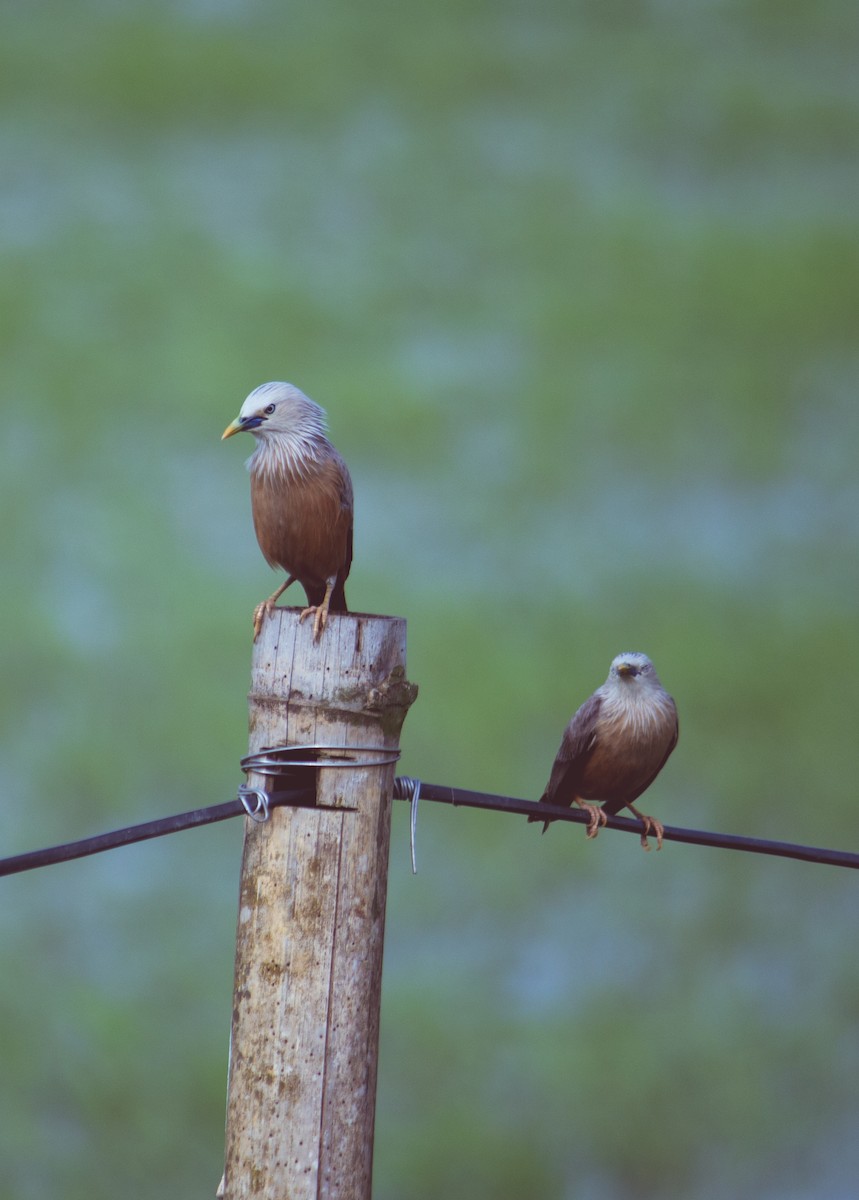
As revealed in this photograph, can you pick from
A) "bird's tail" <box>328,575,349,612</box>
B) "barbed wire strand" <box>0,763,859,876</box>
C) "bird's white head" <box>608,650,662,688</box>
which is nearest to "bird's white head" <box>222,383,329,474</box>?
"bird's tail" <box>328,575,349,612</box>

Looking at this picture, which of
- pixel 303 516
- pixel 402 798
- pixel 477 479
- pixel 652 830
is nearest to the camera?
pixel 402 798

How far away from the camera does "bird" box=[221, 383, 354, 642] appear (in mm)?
2736

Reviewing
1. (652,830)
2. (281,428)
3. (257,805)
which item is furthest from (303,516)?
(257,805)

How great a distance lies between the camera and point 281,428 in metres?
2.76

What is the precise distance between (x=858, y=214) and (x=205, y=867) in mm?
3084

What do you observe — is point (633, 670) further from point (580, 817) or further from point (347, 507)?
point (580, 817)

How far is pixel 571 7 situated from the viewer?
15.1 feet

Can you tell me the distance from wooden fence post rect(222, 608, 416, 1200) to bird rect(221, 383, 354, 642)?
95cm

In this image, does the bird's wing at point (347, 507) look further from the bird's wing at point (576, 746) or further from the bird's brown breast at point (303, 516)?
the bird's wing at point (576, 746)

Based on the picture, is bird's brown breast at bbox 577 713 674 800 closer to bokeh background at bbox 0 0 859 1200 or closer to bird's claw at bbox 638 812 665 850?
bird's claw at bbox 638 812 665 850

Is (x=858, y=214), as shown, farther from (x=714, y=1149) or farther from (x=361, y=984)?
(x=361, y=984)

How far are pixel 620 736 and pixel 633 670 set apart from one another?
14 cm

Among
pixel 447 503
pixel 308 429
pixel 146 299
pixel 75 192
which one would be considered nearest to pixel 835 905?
pixel 447 503

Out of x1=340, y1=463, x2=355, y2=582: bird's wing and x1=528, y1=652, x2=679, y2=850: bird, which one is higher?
x1=340, y1=463, x2=355, y2=582: bird's wing
